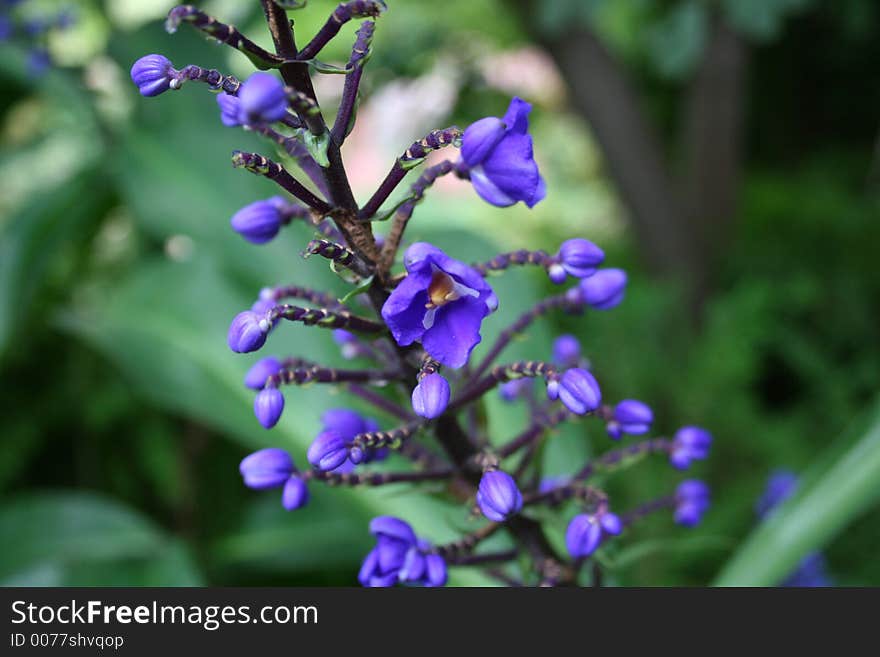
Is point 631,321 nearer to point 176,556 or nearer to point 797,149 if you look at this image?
point 176,556

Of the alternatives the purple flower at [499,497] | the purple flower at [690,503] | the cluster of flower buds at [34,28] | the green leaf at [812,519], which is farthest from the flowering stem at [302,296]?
the cluster of flower buds at [34,28]

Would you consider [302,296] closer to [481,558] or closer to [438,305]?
[438,305]

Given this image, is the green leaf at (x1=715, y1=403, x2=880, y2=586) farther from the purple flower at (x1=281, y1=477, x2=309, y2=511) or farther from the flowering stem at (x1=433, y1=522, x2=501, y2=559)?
the purple flower at (x1=281, y1=477, x2=309, y2=511)

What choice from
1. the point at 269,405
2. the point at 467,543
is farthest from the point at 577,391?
the point at 269,405

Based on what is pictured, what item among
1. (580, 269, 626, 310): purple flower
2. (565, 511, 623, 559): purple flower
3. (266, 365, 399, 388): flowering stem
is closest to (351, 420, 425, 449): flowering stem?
(266, 365, 399, 388): flowering stem

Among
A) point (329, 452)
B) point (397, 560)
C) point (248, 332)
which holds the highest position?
point (248, 332)

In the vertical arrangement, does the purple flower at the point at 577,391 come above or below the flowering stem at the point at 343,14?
below

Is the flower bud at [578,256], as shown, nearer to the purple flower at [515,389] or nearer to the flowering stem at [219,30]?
the purple flower at [515,389]
